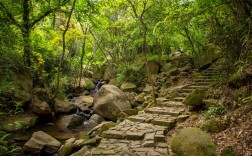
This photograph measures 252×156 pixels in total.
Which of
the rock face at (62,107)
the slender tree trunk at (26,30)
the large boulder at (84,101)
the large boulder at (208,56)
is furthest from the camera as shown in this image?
the large boulder at (84,101)

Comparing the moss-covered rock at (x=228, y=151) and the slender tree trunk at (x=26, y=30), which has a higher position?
the slender tree trunk at (x=26, y=30)

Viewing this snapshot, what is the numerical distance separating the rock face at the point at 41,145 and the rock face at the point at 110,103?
414cm

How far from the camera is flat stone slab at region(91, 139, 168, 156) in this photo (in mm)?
4640

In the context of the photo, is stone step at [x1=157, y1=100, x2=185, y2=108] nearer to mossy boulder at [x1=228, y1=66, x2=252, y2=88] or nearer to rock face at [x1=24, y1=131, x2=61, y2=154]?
mossy boulder at [x1=228, y1=66, x2=252, y2=88]

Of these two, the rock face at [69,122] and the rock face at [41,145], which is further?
the rock face at [69,122]

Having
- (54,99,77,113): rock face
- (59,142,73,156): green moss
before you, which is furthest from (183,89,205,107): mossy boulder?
(54,99,77,113): rock face

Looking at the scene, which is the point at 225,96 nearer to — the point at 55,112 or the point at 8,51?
the point at 8,51

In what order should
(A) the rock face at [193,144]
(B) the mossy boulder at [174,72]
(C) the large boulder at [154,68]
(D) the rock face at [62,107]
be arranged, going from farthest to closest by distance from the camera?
(C) the large boulder at [154,68], (B) the mossy boulder at [174,72], (D) the rock face at [62,107], (A) the rock face at [193,144]

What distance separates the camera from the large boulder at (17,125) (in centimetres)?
912

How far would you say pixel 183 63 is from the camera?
15.7m

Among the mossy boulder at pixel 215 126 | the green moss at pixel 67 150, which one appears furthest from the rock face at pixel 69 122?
the mossy boulder at pixel 215 126

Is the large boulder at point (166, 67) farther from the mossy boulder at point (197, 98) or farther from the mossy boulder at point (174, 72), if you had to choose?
the mossy boulder at point (197, 98)

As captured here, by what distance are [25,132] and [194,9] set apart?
887 cm

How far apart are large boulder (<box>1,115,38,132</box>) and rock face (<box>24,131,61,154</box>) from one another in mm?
1661
